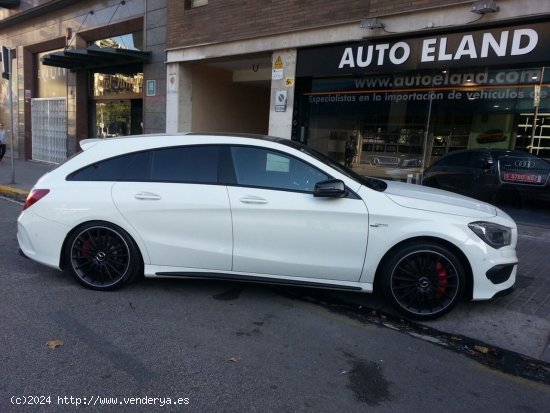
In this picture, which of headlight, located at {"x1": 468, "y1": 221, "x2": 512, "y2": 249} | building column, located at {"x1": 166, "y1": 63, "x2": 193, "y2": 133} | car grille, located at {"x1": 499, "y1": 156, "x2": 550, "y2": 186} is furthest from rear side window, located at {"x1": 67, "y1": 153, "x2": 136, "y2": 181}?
building column, located at {"x1": 166, "y1": 63, "x2": 193, "y2": 133}

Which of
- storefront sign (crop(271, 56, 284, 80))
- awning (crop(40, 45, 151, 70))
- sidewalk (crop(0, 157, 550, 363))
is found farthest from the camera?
awning (crop(40, 45, 151, 70))

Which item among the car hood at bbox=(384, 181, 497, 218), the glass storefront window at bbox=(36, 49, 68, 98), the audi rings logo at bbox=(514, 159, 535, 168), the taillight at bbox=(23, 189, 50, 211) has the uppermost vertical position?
the glass storefront window at bbox=(36, 49, 68, 98)

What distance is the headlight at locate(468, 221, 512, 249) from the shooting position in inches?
164

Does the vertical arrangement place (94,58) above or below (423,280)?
above

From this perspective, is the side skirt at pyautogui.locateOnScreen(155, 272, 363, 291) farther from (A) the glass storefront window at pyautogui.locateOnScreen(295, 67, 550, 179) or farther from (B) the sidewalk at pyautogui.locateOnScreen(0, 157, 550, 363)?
(A) the glass storefront window at pyautogui.locateOnScreen(295, 67, 550, 179)

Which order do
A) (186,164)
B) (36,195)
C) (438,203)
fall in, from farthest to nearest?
(36,195)
(186,164)
(438,203)

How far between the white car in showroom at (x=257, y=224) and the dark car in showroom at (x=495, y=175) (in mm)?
4036

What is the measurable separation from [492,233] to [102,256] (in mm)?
3754

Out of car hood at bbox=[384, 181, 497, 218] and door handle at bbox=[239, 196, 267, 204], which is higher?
car hood at bbox=[384, 181, 497, 218]

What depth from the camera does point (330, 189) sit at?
4160 millimetres

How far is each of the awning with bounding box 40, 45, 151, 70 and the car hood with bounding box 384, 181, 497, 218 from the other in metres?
10.9

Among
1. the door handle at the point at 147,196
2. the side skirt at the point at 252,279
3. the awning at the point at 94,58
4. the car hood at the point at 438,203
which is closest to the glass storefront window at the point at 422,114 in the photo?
the car hood at the point at 438,203

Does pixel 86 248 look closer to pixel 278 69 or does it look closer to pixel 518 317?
pixel 518 317

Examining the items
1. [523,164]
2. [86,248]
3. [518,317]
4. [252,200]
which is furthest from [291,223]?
[523,164]
